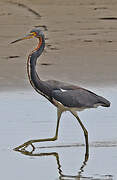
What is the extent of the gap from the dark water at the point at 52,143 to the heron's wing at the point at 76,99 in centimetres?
48

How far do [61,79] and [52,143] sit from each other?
347 centimetres

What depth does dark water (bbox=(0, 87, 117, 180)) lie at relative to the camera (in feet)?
27.8

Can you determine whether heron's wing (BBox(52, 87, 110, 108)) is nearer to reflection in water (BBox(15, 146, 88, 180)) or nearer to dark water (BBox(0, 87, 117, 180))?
dark water (BBox(0, 87, 117, 180))

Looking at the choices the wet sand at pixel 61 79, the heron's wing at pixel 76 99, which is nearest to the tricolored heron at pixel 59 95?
the heron's wing at pixel 76 99

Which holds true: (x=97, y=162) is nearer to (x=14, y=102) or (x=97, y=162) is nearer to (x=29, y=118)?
(x=29, y=118)

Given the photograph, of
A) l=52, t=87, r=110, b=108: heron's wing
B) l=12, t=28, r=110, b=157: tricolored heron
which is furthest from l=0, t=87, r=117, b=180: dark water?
l=52, t=87, r=110, b=108: heron's wing

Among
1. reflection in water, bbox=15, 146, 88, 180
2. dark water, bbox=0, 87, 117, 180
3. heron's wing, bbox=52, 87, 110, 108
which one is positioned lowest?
reflection in water, bbox=15, 146, 88, 180

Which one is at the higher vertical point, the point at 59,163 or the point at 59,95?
the point at 59,95

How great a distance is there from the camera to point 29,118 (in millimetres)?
10492

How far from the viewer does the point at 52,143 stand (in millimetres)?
9672

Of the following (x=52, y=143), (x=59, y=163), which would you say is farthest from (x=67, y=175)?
(x=52, y=143)

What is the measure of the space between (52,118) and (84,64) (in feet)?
10.7

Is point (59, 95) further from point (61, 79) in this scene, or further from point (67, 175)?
point (61, 79)

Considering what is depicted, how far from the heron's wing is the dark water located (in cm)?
48
